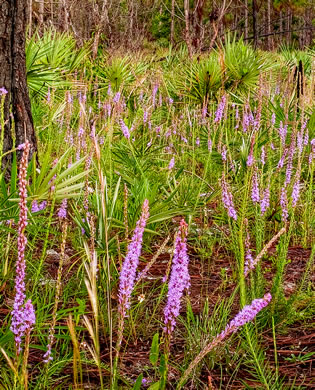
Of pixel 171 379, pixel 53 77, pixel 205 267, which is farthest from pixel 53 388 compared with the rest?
pixel 53 77

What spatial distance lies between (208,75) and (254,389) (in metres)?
4.91

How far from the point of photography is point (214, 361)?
5.09 ft

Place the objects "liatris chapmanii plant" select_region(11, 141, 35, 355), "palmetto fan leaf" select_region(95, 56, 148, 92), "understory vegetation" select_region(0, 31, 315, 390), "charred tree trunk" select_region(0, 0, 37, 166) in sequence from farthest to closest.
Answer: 1. "palmetto fan leaf" select_region(95, 56, 148, 92)
2. "charred tree trunk" select_region(0, 0, 37, 166)
3. "understory vegetation" select_region(0, 31, 315, 390)
4. "liatris chapmanii plant" select_region(11, 141, 35, 355)

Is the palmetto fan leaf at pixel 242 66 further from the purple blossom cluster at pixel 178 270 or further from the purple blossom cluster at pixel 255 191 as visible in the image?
the purple blossom cluster at pixel 178 270

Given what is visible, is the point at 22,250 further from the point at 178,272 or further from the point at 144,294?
the point at 144,294

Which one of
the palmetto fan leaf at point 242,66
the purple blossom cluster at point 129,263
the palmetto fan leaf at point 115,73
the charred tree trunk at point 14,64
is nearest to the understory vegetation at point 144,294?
the purple blossom cluster at point 129,263

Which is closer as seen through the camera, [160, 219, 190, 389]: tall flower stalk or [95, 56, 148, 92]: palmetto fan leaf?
[160, 219, 190, 389]: tall flower stalk

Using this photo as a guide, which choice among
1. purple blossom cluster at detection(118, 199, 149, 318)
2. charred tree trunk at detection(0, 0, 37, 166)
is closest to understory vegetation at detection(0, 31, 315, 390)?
purple blossom cluster at detection(118, 199, 149, 318)

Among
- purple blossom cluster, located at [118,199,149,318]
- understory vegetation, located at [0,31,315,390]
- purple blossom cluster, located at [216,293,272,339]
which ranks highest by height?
purple blossom cluster, located at [118,199,149,318]

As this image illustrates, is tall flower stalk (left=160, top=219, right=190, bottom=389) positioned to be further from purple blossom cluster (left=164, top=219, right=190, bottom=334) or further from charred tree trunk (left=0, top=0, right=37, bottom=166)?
charred tree trunk (left=0, top=0, right=37, bottom=166)

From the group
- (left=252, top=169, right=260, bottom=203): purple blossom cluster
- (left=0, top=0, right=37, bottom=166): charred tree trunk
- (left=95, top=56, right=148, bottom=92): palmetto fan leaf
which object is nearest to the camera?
(left=252, top=169, right=260, bottom=203): purple blossom cluster

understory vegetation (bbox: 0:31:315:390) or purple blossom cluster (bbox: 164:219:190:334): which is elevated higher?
purple blossom cluster (bbox: 164:219:190:334)

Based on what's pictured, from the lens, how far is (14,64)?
2.88m

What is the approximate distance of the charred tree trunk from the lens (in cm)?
280
